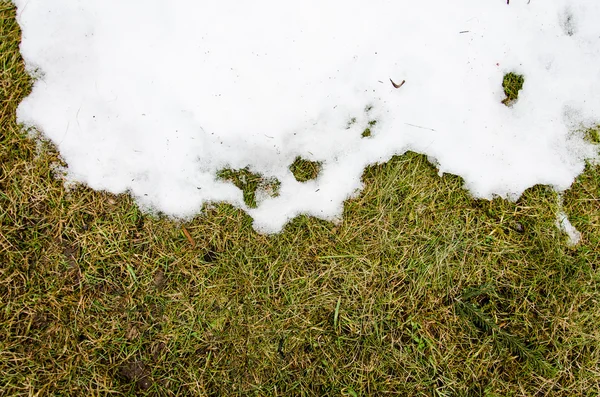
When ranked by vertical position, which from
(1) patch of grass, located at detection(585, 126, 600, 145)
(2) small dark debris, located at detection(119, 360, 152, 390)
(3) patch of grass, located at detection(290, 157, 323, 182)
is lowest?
(2) small dark debris, located at detection(119, 360, 152, 390)

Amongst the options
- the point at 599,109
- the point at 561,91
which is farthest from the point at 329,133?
the point at 599,109

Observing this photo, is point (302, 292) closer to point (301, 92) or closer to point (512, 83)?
point (301, 92)

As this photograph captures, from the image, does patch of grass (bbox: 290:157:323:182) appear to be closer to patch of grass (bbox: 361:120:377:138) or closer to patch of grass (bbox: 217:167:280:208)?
patch of grass (bbox: 217:167:280:208)

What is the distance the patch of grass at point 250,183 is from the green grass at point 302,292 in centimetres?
14

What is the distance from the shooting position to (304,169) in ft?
7.52

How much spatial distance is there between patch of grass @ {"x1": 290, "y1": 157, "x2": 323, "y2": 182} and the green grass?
257mm

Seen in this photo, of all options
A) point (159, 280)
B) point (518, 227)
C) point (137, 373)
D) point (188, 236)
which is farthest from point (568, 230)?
point (137, 373)

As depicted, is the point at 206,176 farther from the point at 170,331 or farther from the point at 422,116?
the point at 422,116

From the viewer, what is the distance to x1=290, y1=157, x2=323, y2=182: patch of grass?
2291 millimetres

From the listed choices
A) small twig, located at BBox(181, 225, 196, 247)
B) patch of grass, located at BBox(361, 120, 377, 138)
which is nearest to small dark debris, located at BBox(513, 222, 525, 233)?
patch of grass, located at BBox(361, 120, 377, 138)

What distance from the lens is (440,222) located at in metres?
2.32

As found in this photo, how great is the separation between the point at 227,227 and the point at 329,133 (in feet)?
2.56

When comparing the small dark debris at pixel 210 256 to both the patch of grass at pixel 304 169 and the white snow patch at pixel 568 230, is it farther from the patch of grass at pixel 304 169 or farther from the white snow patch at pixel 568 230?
the white snow patch at pixel 568 230

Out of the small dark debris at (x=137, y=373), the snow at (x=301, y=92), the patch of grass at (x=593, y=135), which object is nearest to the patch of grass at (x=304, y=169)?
the snow at (x=301, y=92)
